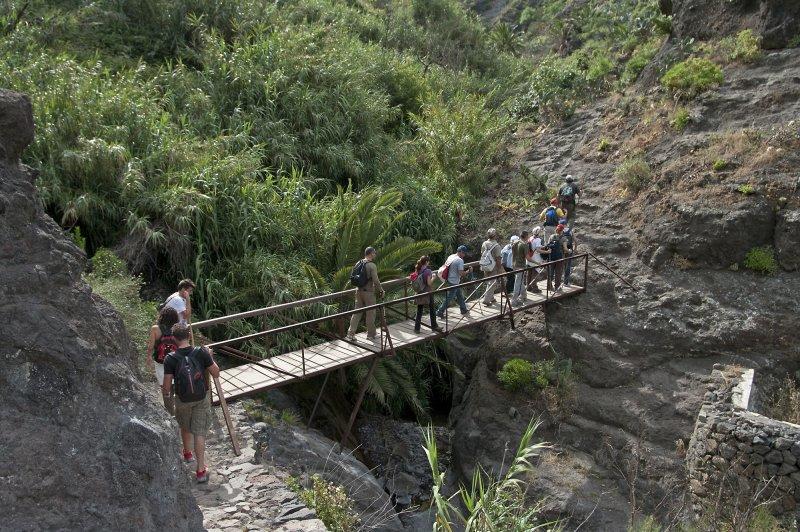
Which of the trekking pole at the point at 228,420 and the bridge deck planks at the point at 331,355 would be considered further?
the bridge deck planks at the point at 331,355

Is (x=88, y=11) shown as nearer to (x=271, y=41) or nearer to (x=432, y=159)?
(x=271, y=41)

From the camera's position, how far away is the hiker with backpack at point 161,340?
7.26 m

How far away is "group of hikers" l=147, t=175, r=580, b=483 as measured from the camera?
6.59 m

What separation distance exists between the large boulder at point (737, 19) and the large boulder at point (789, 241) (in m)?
5.72

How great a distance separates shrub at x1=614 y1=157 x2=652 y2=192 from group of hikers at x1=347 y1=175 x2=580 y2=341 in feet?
3.38

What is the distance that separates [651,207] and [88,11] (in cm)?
1442

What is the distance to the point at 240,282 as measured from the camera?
1252 centimetres

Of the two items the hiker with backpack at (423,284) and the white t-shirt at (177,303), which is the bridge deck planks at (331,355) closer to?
the hiker with backpack at (423,284)

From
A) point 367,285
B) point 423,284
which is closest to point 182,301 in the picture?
point 367,285

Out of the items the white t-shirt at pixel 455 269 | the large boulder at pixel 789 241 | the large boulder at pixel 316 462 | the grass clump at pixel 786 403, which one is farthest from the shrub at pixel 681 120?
the large boulder at pixel 316 462

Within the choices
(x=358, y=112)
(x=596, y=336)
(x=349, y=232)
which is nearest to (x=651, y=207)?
(x=596, y=336)

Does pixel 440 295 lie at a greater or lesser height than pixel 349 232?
lesser

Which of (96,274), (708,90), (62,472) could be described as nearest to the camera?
(62,472)

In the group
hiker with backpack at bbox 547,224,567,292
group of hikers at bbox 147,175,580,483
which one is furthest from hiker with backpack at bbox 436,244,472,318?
hiker with backpack at bbox 547,224,567,292
